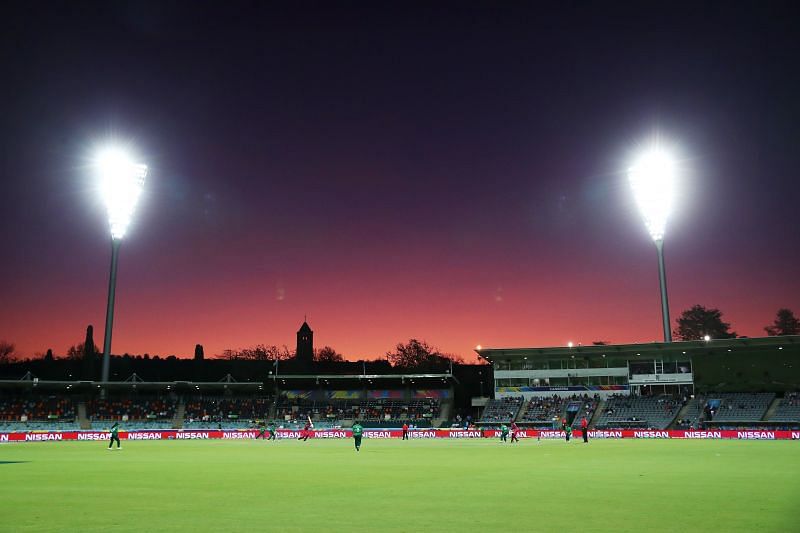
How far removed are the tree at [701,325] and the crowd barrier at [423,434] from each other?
277 feet

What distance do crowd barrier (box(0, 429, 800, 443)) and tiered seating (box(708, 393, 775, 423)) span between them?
10.0 metres

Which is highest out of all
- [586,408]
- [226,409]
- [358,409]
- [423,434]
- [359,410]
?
[586,408]

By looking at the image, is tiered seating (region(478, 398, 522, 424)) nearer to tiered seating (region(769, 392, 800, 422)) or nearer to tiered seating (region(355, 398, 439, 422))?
tiered seating (region(355, 398, 439, 422))

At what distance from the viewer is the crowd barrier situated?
206 feet

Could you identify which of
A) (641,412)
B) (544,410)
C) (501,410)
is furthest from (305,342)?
(641,412)

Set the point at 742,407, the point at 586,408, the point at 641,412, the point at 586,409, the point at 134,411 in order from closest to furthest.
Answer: the point at 742,407 → the point at 641,412 → the point at 586,409 → the point at 586,408 → the point at 134,411

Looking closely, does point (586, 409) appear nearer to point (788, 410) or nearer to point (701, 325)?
point (788, 410)

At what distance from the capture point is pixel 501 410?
288 feet

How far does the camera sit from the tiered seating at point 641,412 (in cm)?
7512

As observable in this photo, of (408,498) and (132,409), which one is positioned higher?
(408,498)

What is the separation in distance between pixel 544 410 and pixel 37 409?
219ft

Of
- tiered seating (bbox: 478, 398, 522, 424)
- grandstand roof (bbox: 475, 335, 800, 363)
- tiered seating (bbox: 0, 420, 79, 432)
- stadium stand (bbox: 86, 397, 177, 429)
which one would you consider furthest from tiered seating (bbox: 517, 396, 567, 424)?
tiered seating (bbox: 0, 420, 79, 432)

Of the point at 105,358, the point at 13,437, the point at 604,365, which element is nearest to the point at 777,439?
the point at 604,365

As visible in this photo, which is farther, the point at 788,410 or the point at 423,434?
the point at 423,434
